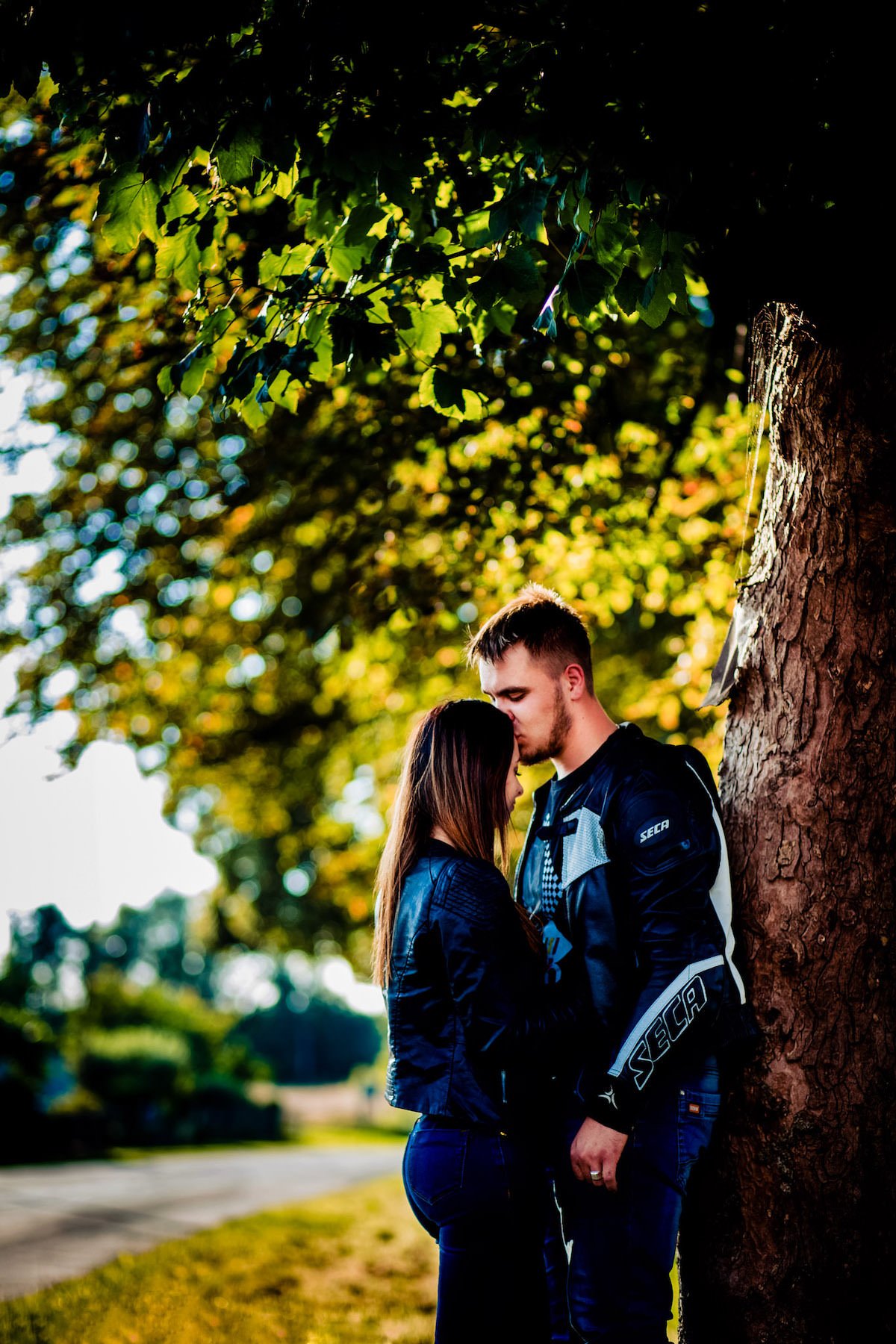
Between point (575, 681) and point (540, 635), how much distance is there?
21 centimetres

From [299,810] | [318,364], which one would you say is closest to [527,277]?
[318,364]

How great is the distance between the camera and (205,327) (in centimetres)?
342

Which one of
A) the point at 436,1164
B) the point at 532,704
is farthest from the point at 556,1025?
the point at 532,704

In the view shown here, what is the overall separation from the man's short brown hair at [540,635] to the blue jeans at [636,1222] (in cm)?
139

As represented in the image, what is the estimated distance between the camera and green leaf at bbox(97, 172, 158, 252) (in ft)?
9.84

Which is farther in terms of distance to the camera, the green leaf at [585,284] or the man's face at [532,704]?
the man's face at [532,704]

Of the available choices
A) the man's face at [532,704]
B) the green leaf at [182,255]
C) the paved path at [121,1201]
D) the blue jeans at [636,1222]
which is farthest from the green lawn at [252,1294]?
the green leaf at [182,255]

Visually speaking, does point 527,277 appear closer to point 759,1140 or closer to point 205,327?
point 205,327

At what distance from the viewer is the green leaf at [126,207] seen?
300cm

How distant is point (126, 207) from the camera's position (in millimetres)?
3021

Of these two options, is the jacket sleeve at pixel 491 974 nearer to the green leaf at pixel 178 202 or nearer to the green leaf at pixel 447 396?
the green leaf at pixel 447 396

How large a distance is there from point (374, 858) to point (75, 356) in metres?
7.68

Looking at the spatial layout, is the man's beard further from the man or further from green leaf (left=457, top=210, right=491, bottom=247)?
green leaf (left=457, top=210, right=491, bottom=247)

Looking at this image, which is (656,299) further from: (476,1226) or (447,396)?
(476,1226)
